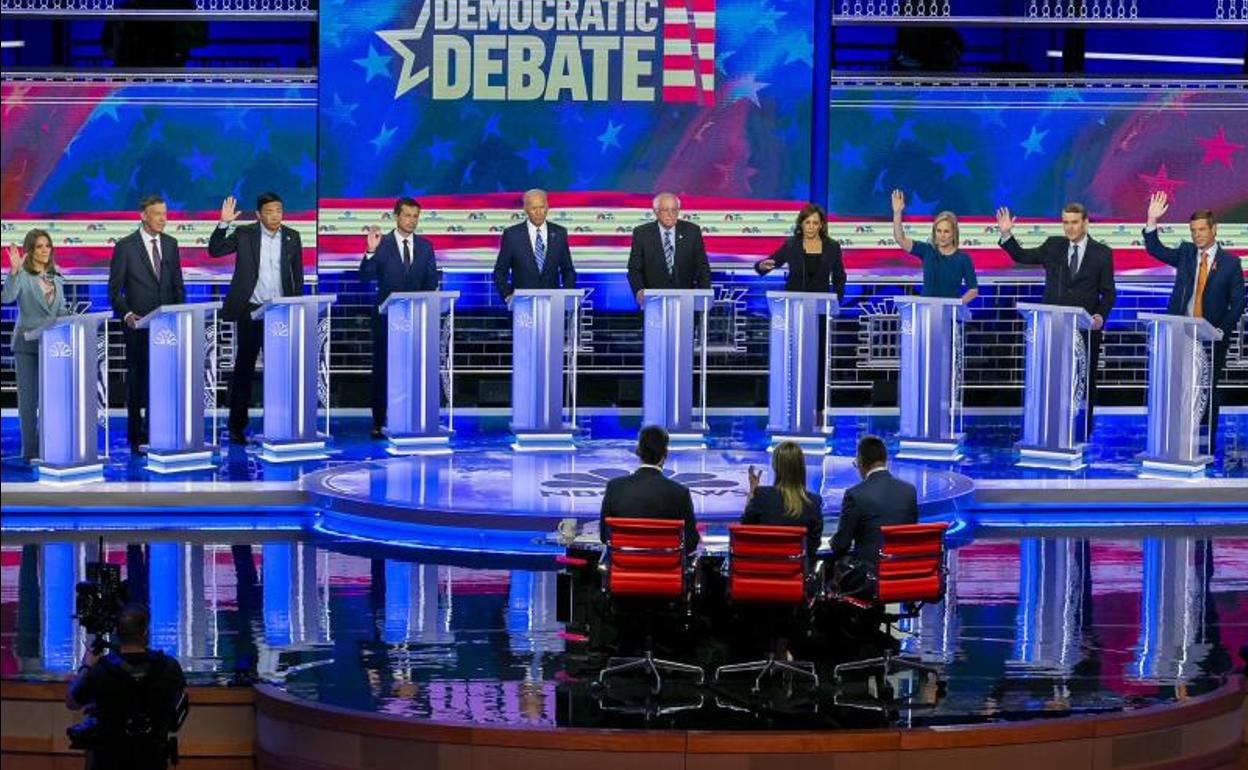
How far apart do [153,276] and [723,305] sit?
15.0 ft

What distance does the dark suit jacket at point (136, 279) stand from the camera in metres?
13.0

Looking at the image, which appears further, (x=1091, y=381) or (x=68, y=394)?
(x=1091, y=381)

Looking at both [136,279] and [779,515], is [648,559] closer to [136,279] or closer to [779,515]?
[779,515]

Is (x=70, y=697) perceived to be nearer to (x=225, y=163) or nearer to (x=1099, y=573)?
(x=1099, y=573)

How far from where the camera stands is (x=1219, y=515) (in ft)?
40.7

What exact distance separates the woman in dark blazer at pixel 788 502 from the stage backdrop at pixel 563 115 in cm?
775

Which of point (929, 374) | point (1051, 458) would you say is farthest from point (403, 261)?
point (1051, 458)

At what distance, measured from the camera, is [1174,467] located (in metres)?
12.9

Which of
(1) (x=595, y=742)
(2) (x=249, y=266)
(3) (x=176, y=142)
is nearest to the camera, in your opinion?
(1) (x=595, y=742)

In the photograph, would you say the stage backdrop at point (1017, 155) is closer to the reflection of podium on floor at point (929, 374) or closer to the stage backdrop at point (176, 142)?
the reflection of podium on floor at point (929, 374)

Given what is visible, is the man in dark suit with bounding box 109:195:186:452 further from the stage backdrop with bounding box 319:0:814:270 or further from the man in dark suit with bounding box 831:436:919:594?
the man in dark suit with bounding box 831:436:919:594

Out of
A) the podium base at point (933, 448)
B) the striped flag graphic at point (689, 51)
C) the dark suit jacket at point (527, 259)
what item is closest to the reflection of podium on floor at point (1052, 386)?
the podium base at point (933, 448)

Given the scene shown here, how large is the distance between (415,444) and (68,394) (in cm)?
223

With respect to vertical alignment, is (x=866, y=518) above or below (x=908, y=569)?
above
